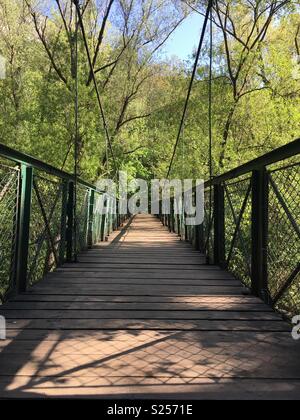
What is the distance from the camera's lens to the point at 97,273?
3.25 m

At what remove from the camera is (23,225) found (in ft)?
7.72

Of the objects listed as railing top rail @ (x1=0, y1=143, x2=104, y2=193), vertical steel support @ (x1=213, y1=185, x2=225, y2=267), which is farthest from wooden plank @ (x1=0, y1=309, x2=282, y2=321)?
vertical steel support @ (x1=213, y1=185, x2=225, y2=267)

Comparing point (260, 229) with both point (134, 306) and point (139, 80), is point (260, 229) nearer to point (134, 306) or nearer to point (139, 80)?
point (134, 306)

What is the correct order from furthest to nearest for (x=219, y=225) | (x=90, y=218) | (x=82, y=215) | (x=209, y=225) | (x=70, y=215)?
(x=90, y=218) < (x=82, y=215) < (x=209, y=225) < (x=70, y=215) < (x=219, y=225)

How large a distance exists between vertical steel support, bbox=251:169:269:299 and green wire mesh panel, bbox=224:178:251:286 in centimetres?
14

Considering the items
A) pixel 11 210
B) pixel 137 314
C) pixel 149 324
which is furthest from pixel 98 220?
pixel 149 324

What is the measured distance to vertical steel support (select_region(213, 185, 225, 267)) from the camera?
11.7 ft

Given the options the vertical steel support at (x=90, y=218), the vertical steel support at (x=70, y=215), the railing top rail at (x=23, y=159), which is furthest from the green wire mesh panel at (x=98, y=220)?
the railing top rail at (x=23, y=159)

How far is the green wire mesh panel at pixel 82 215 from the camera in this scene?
14.8 ft

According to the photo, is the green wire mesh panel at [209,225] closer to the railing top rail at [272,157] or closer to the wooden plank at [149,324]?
the railing top rail at [272,157]

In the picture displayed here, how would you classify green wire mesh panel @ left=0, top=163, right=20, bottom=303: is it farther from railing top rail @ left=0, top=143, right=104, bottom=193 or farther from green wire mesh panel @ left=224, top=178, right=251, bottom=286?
green wire mesh panel @ left=224, top=178, right=251, bottom=286

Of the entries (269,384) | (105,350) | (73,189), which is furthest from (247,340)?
(73,189)

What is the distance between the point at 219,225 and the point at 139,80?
32.7 ft
